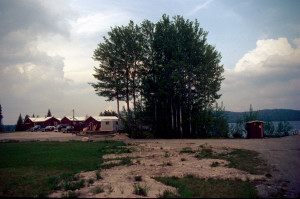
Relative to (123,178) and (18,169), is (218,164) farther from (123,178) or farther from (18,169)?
(18,169)

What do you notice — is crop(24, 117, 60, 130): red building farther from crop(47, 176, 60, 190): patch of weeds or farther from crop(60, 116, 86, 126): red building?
crop(47, 176, 60, 190): patch of weeds

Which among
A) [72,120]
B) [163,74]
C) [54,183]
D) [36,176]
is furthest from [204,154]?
[72,120]

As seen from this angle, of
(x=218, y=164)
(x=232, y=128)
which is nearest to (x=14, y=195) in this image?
(x=218, y=164)

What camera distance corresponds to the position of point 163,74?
112 feet

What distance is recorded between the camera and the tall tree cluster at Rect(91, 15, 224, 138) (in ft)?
105

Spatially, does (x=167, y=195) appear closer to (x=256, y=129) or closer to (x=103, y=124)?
(x=256, y=129)

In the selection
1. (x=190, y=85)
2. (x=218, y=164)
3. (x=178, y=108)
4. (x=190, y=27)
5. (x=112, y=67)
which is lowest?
(x=218, y=164)

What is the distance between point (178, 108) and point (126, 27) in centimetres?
1601

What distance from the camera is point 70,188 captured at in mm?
7863

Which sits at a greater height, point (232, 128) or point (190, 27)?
point (190, 27)

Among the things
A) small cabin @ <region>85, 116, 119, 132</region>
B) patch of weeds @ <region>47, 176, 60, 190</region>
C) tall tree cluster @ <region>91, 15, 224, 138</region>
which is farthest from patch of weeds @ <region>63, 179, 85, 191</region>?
small cabin @ <region>85, 116, 119, 132</region>

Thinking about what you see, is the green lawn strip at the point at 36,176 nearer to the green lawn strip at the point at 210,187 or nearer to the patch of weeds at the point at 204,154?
the green lawn strip at the point at 210,187

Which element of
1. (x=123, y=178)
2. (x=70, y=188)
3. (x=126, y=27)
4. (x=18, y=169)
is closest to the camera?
(x=70, y=188)

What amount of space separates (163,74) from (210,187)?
27410 millimetres
